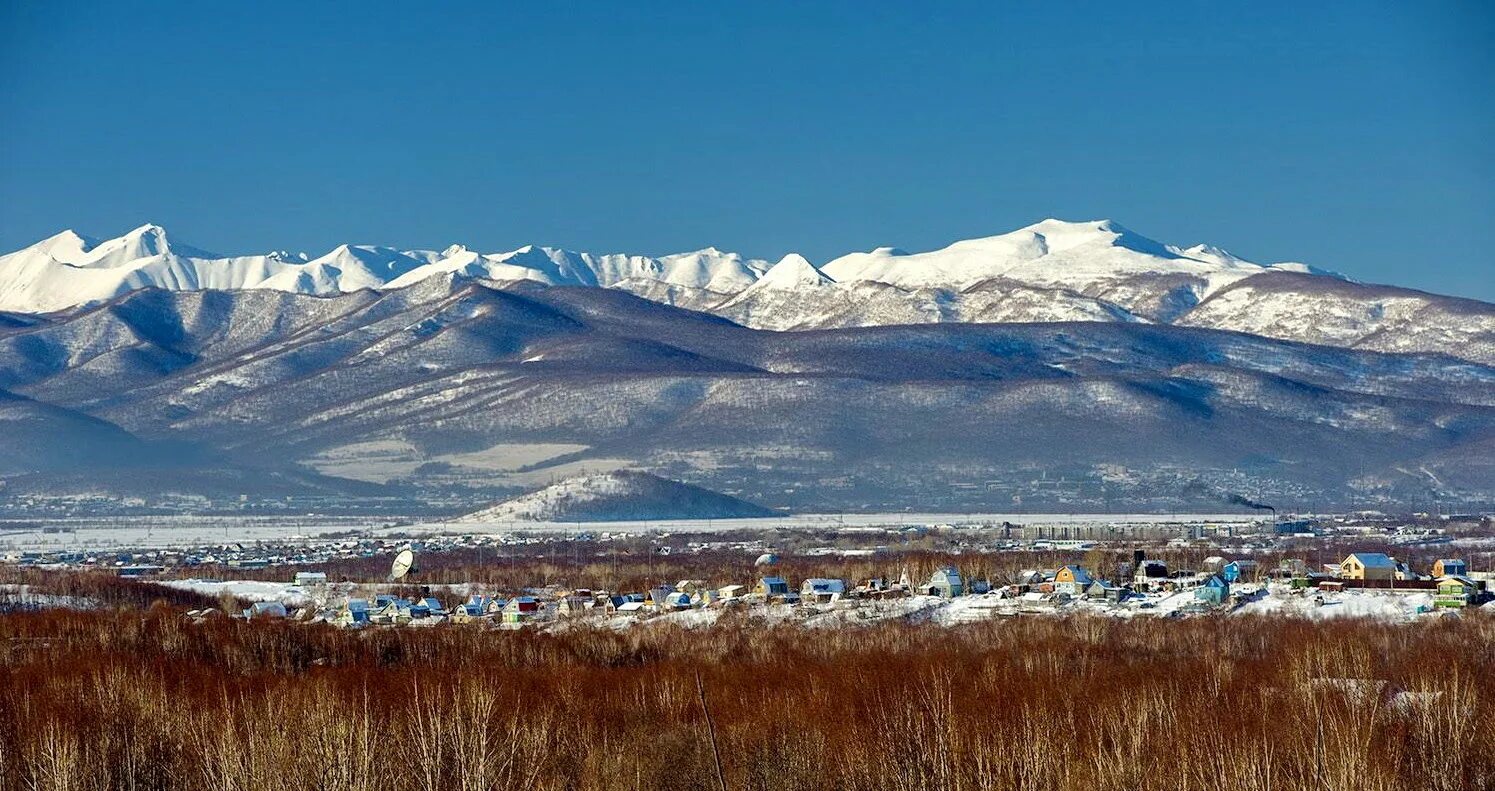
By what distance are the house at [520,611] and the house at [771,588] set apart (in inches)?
388

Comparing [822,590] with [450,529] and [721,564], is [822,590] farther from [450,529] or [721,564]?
[450,529]

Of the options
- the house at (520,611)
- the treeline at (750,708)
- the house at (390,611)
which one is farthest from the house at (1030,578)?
the treeline at (750,708)

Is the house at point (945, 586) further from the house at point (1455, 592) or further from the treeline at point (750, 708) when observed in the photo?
the treeline at point (750, 708)

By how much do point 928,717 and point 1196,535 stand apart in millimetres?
118028

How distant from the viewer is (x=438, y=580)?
11306cm

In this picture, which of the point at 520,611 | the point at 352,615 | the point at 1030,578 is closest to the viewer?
the point at 352,615

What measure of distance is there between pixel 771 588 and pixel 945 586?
26.0 ft

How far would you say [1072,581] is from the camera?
9012cm

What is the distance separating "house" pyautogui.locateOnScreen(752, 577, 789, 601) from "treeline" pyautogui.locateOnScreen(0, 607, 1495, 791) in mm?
26113

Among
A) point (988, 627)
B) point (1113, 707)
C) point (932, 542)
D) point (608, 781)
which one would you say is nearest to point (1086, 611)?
point (988, 627)

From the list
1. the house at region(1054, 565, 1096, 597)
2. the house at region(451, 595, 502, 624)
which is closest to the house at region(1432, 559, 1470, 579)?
the house at region(1054, 565, 1096, 597)

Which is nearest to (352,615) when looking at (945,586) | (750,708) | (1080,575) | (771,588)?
(771,588)

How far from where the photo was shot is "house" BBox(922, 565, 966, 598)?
288 feet

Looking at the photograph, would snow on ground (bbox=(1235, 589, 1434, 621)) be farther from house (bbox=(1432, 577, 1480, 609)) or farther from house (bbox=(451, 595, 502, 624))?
house (bbox=(451, 595, 502, 624))
